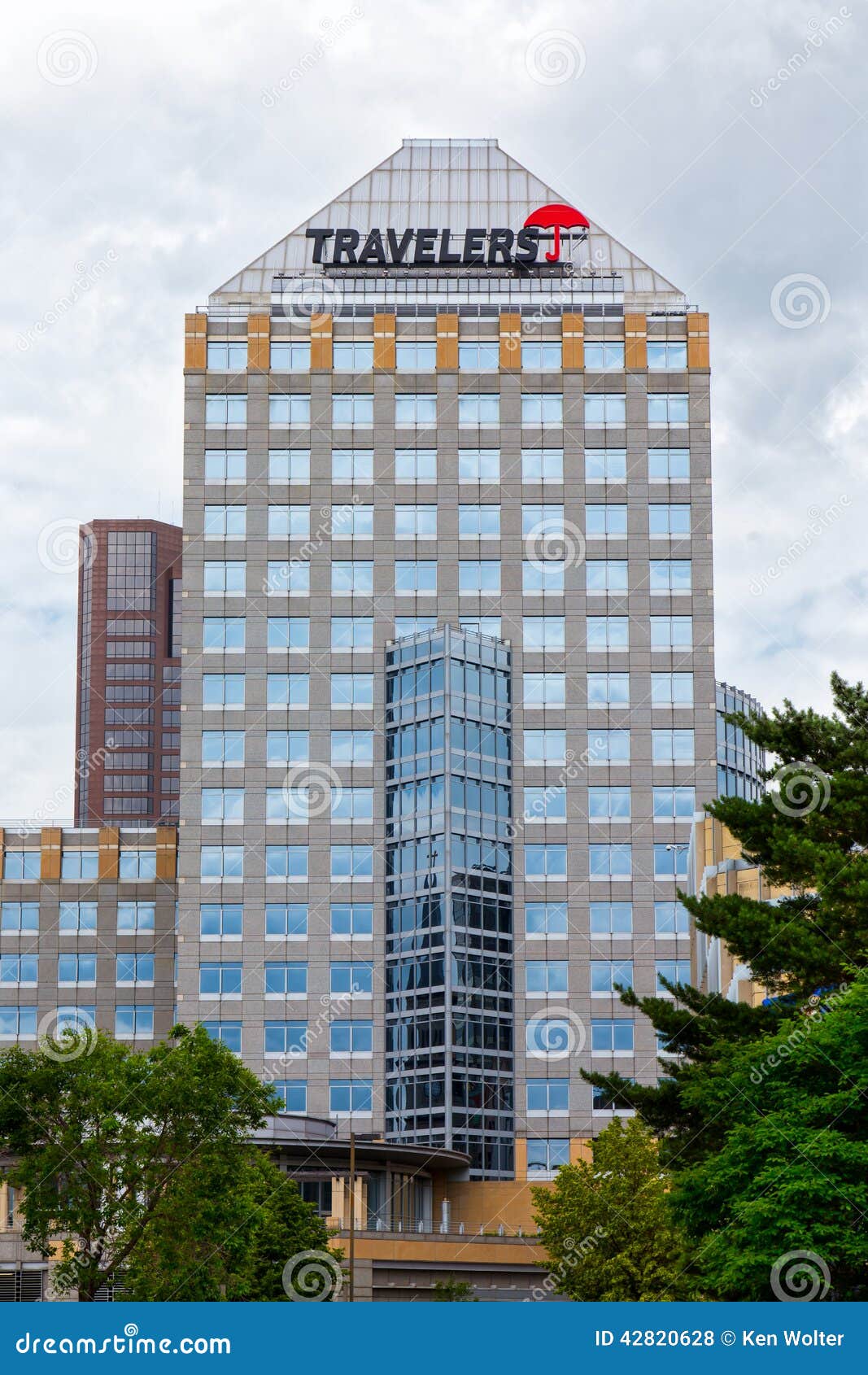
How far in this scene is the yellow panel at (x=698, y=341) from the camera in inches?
4567

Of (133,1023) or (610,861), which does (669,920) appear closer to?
(610,861)

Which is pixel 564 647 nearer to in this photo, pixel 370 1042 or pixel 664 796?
pixel 664 796

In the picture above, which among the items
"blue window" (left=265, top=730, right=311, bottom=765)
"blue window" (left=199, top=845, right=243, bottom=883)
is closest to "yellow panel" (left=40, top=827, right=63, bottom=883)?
"blue window" (left=199, top=845, right=243, bottom=883)

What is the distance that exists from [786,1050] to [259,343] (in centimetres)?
8372

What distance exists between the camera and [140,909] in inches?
4592

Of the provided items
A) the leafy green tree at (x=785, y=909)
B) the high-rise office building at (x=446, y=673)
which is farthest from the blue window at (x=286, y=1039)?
the leafy green tree at (x=785, y=909)

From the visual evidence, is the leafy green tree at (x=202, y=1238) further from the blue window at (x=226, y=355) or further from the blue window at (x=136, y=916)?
the blue window at (x=226, y=355)

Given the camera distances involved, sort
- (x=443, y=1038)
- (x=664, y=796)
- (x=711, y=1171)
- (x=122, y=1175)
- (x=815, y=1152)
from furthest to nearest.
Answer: (x=664, y=796)
(x=443, y=1038)
(x=122, y=1175)
(x=711, y=1171)
(x=815, y=1152)

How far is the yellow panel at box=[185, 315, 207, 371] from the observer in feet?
381

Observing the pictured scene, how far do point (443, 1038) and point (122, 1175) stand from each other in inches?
1971

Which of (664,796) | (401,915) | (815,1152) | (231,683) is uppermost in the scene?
(231,683)

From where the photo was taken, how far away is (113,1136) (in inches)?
2146

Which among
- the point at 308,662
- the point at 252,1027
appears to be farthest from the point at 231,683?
the point at 252,1027

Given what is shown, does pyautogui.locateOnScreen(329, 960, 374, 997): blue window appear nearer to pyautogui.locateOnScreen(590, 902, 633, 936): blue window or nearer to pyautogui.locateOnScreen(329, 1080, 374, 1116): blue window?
pyautogui.locateOnScreen(329, 1080, 374, 1116): blue window
